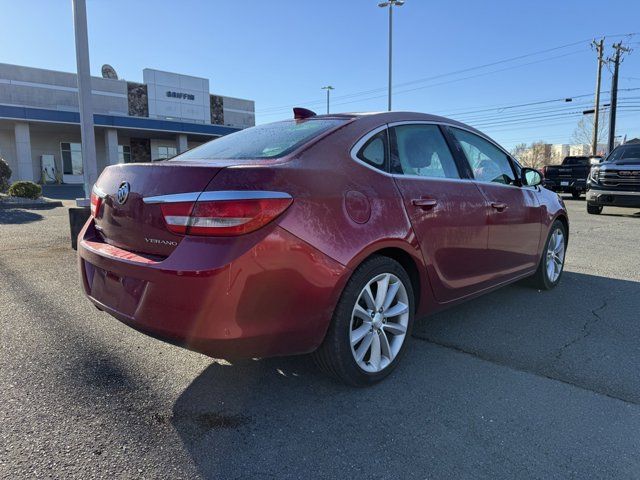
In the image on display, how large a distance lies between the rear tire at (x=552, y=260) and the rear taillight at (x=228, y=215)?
352cm

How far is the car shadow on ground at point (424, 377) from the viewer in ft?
8.00

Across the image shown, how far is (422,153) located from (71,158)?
33.5m

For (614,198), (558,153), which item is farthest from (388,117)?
(558,153)

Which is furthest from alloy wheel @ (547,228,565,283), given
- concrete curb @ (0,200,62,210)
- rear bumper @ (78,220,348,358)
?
concrete curb @ (0,200,62,210)

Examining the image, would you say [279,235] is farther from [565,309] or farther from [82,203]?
[82,203]

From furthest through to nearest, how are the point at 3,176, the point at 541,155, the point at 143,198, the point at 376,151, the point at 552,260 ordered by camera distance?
1. the point at 541,155
2. the point at 3,176
3. the point at 552,260
4. the point at 376,151
5. the point at 143,198

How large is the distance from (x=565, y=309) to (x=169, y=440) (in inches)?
142

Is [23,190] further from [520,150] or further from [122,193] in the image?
[520,150]

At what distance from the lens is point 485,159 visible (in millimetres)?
4031

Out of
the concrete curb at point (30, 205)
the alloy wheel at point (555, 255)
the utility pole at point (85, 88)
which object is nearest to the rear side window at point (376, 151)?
the alloy wheel at point (555, 255)

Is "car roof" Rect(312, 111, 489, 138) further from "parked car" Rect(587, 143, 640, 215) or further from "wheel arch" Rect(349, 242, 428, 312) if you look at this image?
"parked car" Rect(587, 143, 640, 215)

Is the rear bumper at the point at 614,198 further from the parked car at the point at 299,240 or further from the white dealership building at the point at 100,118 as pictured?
the white dealership building at the point at 100,118

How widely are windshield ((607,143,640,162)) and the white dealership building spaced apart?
84.3ft

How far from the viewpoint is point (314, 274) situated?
2.39 m
